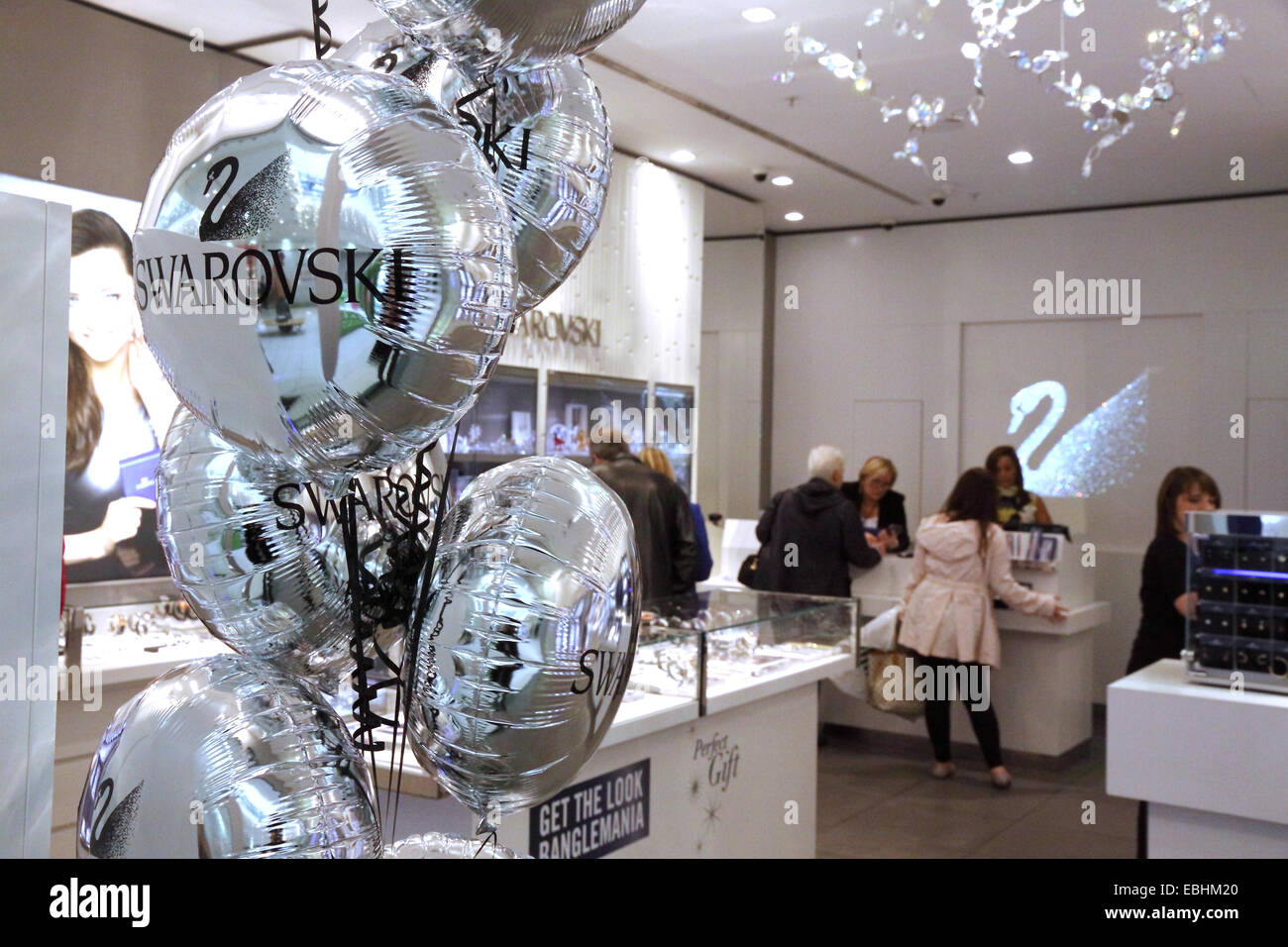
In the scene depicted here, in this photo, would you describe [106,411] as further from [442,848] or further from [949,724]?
[949,724]

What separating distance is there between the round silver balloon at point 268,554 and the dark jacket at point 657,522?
3569 mm

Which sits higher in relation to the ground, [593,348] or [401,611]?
[593,348]

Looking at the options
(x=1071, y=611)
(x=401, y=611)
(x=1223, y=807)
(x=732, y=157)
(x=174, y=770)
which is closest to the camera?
(x=174, y=770)

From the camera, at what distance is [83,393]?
14.2 ft

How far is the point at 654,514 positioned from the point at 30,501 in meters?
3.48

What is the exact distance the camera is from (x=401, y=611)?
4.18 ft

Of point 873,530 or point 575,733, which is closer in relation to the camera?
point 575,733

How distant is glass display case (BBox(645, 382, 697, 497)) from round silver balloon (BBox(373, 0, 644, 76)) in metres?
5.80

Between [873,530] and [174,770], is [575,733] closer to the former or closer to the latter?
[174,770]

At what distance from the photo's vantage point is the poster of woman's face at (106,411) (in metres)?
4.31
